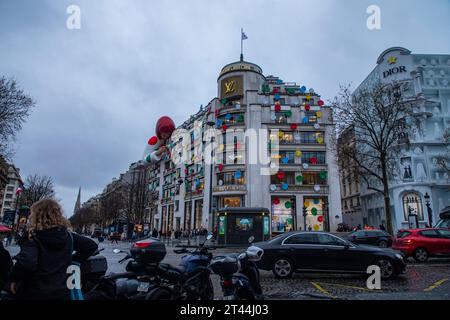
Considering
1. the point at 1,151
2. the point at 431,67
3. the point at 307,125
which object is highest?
the point at 431,67

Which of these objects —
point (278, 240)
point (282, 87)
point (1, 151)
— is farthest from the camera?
point (282, 87)

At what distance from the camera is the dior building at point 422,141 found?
125ft

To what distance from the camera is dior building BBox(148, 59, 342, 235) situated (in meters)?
42.1

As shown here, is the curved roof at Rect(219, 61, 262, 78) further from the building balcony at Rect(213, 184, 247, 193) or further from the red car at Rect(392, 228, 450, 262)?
→ the red car at Rect(392, 228, 450, 262)

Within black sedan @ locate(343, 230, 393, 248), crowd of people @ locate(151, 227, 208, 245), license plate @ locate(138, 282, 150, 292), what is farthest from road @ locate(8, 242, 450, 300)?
crowd of people @ locate(151, 227, 208, 245)

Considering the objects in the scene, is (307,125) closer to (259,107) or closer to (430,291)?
(259,107)

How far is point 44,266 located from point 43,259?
0.07 meters

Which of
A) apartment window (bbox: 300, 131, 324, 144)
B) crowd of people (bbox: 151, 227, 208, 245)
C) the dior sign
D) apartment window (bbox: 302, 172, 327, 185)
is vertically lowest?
crowd of people (bbox: 151, 227, 208, 245)

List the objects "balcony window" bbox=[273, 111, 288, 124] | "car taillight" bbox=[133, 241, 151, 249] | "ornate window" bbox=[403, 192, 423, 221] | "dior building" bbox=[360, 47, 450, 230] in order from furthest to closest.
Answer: "balcony window" bbox=[273, 111, 288, 124], "dior building" bbox=[360, 47, 450, 230], "ornate window" bbox=[403, 192, 423, 221], "car taillight" bbox=[133, 241, 151, 249]

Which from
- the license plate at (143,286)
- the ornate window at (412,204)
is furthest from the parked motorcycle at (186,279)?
the ornate window at (412,204)

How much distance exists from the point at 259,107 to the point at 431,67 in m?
25.7

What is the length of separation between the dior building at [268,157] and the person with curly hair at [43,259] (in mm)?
35606

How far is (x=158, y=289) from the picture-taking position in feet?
13.6
